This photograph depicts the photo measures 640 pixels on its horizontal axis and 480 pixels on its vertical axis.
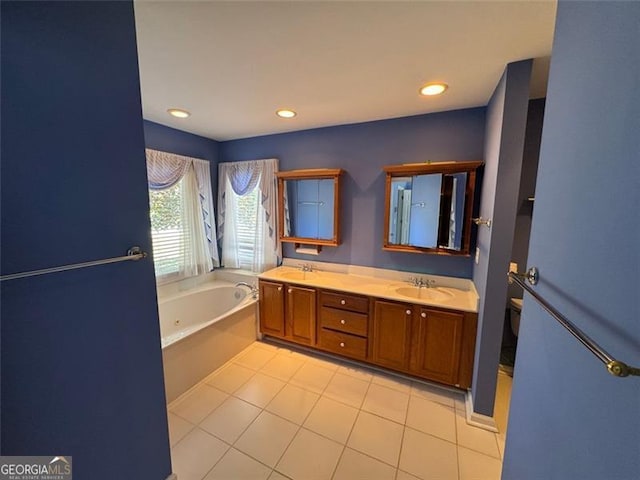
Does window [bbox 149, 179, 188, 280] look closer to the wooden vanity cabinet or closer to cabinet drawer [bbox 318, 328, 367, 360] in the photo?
cabinet drawer [bbox 318, 328, 367, 360]

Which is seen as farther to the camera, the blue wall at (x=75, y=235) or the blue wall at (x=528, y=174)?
the blue wall at (x=528, y=174)

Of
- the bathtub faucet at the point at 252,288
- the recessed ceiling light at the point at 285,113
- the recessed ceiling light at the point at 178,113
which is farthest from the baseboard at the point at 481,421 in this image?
the recessed ceiling light at the point at 178,113

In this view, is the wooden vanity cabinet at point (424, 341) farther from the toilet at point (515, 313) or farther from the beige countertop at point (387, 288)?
the toilet at point (515, 313)

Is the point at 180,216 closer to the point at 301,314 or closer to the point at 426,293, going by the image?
the point at 301,314

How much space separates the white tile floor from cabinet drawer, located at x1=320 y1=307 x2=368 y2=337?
15.6 inches

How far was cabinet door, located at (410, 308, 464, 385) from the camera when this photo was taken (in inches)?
76.8

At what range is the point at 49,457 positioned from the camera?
2.94ft

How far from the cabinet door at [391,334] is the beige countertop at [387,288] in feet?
0.31

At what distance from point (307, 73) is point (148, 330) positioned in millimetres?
1708

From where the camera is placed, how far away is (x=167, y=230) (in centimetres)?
281

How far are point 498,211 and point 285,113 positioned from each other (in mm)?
1877

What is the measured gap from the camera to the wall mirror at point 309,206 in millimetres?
2703

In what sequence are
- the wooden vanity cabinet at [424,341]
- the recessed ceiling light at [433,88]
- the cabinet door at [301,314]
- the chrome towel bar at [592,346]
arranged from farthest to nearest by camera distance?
1. the cabinet door at [301,314]
2. the wooden vanity cabinet at [424,341]
3. the recessed ceiling light at [433,88]
4. the chrome towel bar at [592,346]

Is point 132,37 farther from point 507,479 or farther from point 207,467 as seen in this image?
point 507,479
